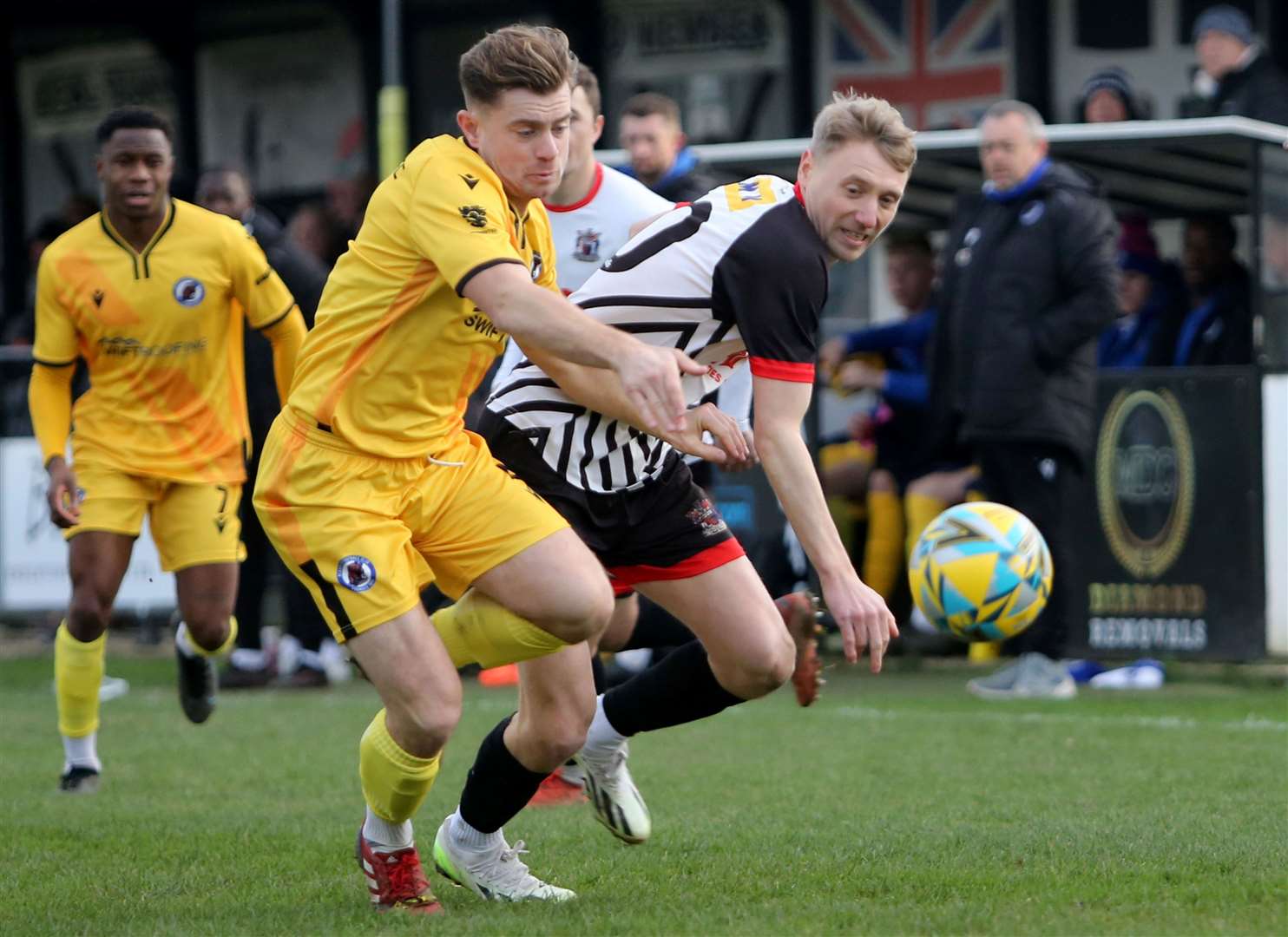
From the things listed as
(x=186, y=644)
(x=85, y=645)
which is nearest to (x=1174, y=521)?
(x=186, y=644)

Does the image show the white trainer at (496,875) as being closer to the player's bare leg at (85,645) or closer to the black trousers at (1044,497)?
the player's bare leg at (85,645)

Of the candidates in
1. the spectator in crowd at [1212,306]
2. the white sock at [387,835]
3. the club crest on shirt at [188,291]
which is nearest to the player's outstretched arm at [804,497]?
the white sock at [387,835]

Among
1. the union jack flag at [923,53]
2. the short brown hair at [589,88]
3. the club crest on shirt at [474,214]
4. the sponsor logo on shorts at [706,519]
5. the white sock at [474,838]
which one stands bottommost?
the white sock at [474,838]

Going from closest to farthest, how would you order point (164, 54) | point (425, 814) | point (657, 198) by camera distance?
point (425, 814) < point (657, 198) < point (164, 54)

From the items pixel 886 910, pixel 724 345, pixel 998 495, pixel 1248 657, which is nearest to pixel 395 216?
pixel 724 345

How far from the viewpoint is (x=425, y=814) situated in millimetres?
6781

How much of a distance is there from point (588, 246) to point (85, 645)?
7.93 feet

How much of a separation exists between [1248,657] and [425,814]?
5.28m

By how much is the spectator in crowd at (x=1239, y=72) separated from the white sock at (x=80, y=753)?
728cm

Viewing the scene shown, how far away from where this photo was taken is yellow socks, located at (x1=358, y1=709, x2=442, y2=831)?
509 centimetres

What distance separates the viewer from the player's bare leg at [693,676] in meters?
5.48

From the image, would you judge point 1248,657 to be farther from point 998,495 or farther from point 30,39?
point 30,39

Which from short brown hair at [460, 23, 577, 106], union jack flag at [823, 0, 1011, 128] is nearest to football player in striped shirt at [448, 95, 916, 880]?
short brown hair at [460, 23, 577, 106]

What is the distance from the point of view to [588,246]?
7.26 meters
